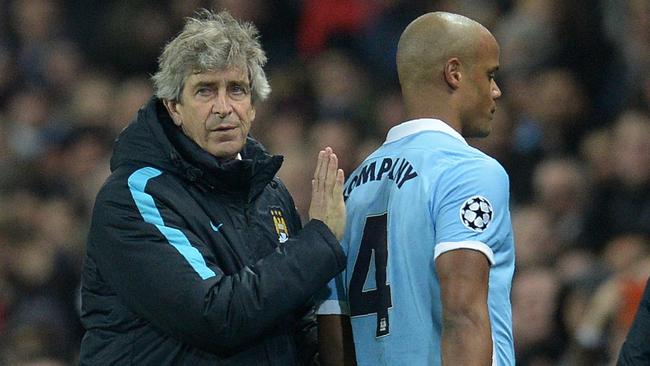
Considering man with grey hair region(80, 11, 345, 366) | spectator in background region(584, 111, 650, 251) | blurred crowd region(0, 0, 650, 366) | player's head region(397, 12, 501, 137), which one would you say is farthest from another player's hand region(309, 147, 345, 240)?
spectator in background region(584, 111, 650, 251)

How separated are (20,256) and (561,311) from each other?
10.8ft

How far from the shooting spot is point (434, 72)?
390cm

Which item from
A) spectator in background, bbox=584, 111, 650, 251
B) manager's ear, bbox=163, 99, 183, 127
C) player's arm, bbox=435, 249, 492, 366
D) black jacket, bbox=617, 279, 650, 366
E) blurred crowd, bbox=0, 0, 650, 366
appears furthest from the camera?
A: spectator in background, bbox=584, 111, 650, 251

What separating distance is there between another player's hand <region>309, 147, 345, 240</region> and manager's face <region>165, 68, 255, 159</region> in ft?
0.80

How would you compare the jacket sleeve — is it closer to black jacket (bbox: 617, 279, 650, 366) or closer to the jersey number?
the jersey number

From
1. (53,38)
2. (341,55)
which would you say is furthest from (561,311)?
(53,38)

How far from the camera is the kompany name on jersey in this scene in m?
3.82

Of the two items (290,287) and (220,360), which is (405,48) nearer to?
(290,287)

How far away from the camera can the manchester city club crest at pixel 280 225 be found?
13.4 ft

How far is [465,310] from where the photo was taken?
3559 millimetres

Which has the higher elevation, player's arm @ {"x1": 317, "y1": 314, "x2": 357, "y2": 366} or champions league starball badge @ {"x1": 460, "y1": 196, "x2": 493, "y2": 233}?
champions league starball badge @ {"x1": 460, "y1": 196, "x2": 493, "y2": 233}

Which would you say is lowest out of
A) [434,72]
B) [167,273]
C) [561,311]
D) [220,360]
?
[561,311]

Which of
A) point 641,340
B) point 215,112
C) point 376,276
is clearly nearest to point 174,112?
point 215,112

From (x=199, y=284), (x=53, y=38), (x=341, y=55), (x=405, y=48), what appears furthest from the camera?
(x=53, y=38)
